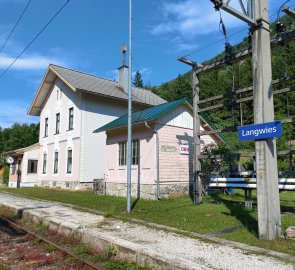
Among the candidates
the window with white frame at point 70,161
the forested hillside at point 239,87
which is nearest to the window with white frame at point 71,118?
the window with white frame at point 70,161

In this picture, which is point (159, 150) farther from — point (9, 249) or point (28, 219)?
point (9, 249)

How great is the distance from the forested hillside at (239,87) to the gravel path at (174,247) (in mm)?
5280

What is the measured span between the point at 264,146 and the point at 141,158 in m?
8.97

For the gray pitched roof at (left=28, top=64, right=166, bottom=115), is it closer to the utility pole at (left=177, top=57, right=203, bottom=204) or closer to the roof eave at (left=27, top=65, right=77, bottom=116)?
the roof eave at (left=27, top=65, right=77, bottom=116)

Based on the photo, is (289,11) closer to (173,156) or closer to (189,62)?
(189,62)

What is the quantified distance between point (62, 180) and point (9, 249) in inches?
696

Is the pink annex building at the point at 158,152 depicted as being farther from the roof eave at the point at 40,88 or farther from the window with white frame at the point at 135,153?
the roof eave at the point at 40,88

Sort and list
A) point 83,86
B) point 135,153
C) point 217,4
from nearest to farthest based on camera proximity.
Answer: point 217,4
point 135,153
point 83,86

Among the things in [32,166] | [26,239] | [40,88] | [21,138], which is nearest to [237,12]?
[26,239]

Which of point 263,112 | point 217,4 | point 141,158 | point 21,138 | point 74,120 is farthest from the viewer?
point 21,138

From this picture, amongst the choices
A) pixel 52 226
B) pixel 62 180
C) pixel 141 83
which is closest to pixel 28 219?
pixel 52 226

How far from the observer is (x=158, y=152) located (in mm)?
14812

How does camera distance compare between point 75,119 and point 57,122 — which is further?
point 57,122

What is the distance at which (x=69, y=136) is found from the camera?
82.3 feet
